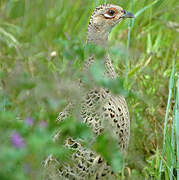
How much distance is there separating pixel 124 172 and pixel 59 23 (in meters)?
2.36

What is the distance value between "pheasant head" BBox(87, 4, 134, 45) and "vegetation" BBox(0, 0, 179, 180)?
79mm

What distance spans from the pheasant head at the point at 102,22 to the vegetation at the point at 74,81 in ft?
0.26

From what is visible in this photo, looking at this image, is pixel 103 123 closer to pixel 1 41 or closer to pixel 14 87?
pixel 14 87

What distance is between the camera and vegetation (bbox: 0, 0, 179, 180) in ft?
4.43

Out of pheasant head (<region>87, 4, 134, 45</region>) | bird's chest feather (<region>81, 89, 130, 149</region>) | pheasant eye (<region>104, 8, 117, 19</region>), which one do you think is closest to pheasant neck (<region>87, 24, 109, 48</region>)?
pheasant head (<region>87, 4, 134, 45</region>)

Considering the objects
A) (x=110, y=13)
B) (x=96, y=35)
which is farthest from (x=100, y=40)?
(x=110, y=13)

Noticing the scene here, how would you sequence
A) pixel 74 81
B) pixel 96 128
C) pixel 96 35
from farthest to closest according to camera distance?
pixel 96 35, pixel 96 128, pixel 74 81

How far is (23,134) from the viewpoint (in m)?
1.33

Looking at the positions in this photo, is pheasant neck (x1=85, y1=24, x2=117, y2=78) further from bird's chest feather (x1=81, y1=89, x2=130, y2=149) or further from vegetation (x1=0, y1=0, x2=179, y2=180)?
bird's chest feather (x1=81, y1=89, x2=130, y2=149)

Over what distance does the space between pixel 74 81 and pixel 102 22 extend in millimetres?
1244

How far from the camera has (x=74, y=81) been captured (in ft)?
5.64

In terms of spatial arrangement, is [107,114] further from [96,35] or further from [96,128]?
[96,35]

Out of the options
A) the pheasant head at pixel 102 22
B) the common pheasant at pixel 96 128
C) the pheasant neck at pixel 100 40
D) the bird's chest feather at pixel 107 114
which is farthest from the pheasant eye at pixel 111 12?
the bird's chest feather at pixel 107 114

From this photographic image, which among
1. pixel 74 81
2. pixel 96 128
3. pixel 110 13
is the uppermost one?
pixel 74 81
